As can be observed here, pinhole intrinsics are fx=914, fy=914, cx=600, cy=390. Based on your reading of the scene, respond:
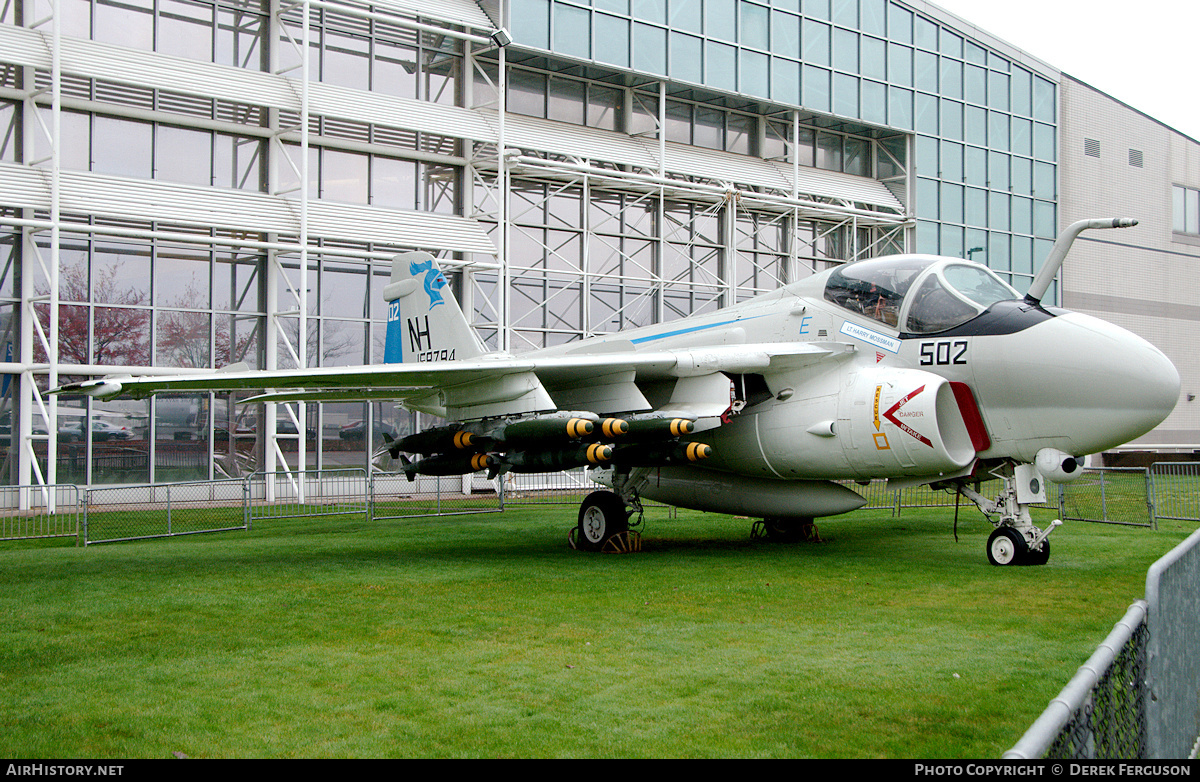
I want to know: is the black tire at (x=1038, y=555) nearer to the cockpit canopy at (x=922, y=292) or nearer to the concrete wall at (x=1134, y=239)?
the cockpit canopy at (x=922, y=292)

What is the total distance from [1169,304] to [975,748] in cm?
4119

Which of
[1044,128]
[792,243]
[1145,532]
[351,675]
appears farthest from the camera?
[1044,128]

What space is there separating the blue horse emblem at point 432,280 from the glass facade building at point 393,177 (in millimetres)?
7032

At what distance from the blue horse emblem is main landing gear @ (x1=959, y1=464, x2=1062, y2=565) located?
934 centimetres

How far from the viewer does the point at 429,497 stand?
950 inches

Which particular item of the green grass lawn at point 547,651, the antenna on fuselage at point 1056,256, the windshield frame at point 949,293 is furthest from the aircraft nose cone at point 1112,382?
the green grass lawn at point 547,651

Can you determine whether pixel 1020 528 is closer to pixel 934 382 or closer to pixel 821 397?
pixel 934 382

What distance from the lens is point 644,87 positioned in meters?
28.4

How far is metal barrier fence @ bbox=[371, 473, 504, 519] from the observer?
19.6 metres

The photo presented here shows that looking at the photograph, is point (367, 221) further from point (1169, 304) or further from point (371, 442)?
point (1169, 304)

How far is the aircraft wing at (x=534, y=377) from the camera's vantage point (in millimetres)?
11352

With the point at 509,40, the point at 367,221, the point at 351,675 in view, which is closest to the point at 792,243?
the point at 509,40

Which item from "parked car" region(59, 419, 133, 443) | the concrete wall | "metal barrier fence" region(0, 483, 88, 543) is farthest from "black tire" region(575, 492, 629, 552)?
the concrete wall

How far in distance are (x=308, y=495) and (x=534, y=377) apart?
11.6m
